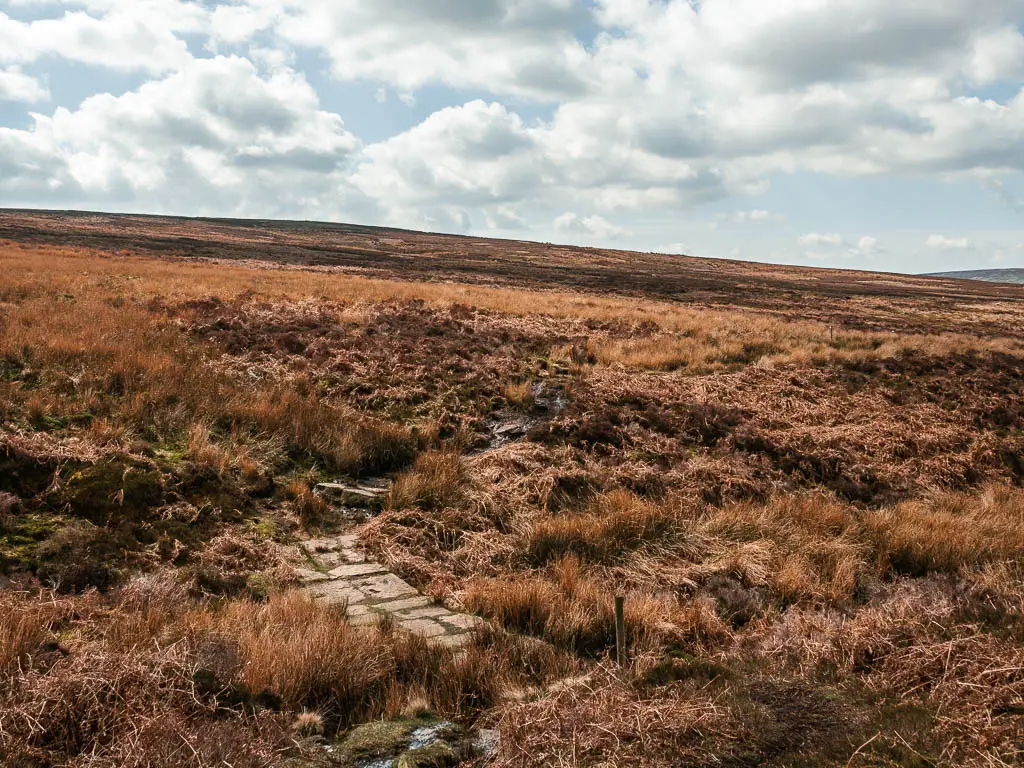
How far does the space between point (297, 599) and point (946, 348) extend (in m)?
24.2

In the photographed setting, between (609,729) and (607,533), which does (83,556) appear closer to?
(609,729)

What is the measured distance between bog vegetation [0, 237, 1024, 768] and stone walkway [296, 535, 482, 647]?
23cm

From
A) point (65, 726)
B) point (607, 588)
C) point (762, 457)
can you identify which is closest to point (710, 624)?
→ point (607, 588)

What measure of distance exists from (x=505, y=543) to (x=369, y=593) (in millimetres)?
2110

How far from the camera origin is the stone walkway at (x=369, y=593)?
19.1 ft

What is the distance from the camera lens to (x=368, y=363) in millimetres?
14570

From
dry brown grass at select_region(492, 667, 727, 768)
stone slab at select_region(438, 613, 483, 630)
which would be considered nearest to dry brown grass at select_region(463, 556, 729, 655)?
stone slab at select_region(438, 613, 483, 630)

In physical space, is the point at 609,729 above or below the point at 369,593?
above

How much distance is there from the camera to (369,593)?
6605mm

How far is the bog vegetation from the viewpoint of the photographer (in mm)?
3785

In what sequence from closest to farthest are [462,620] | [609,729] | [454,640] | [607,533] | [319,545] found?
[609,729]
[454,640]
[462,620]
[319,545]
[607,533]

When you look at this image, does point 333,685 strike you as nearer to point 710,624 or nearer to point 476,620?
point 476,620

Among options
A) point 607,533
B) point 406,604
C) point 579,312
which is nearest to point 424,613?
point 406,604

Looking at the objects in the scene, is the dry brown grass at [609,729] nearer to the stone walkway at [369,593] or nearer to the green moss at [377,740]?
the green moss at [377,740]
